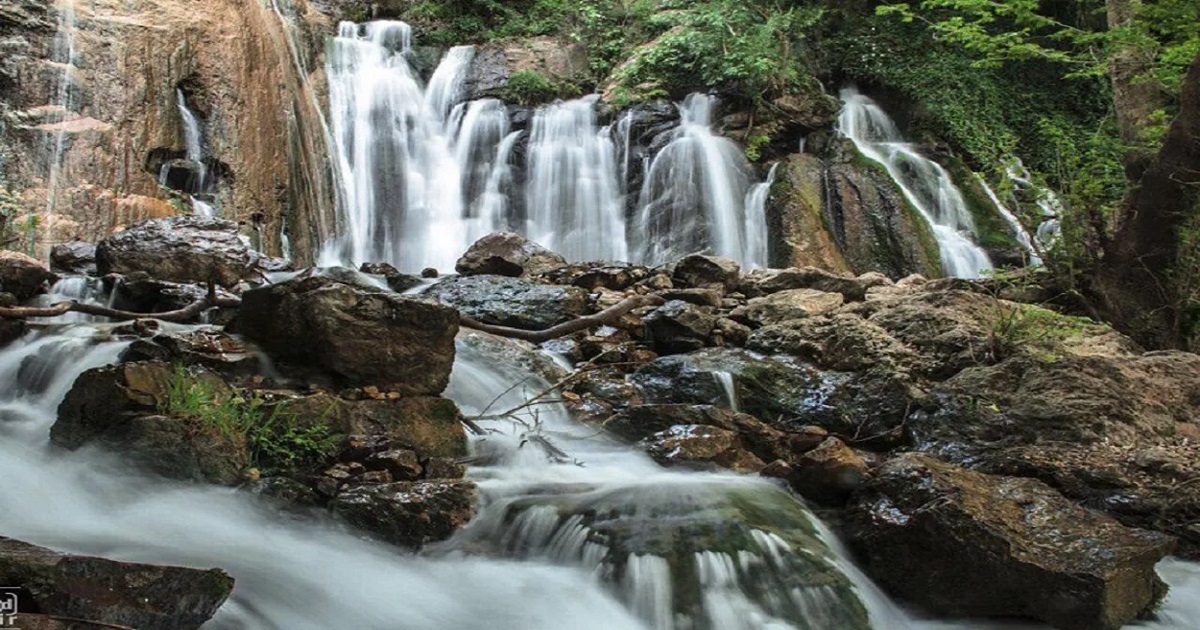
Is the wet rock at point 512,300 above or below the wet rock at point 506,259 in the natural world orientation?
below

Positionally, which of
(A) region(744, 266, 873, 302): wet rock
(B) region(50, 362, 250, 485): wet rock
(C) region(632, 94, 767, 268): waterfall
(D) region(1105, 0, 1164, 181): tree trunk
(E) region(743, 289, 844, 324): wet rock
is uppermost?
(D) region(1105, 0, 1164, 181): tree trunk

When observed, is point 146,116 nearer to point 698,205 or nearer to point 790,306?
point 698,205

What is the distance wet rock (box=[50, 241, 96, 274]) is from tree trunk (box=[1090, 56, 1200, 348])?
9178 millimetres

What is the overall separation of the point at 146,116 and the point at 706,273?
23.5 feet

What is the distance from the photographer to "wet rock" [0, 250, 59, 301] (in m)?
6.69

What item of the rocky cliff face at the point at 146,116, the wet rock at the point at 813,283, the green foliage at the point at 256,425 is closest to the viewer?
the green foliage at the point at 256,425

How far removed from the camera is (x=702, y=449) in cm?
503

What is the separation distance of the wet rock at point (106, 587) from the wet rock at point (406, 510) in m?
1.24

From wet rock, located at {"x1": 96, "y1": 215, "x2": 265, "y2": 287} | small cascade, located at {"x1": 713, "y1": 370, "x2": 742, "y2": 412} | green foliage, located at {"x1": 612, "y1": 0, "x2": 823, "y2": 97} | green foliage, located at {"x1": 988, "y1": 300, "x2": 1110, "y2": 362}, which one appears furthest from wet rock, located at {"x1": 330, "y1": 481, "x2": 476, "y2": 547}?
green foliage, located at {"x1": 612, "y1": 0, "x2": 823, "y2": 97}

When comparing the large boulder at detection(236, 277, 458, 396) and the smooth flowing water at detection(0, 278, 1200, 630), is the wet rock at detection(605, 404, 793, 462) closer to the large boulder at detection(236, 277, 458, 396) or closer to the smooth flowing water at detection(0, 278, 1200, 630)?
the smooth flowing water at detection(0, 278, 1200, 630)

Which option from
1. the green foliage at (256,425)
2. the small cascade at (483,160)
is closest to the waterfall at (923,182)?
the small cascade at (483,160)

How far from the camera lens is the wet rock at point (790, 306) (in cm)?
766

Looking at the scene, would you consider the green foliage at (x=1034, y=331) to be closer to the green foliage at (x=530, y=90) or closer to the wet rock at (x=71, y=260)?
the wet rock at (x=71, y=260)

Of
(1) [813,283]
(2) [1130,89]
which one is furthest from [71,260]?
(2) [1130,89]
